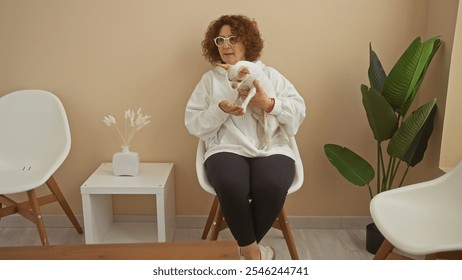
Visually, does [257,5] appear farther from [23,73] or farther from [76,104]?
[23,73]

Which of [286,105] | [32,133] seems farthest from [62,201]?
[286,105]

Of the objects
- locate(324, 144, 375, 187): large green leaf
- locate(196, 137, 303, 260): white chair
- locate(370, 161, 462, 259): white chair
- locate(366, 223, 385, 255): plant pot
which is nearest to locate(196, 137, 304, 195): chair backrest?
locate(196, 137, 303, 260): white chair

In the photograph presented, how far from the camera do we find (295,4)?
7.57ft

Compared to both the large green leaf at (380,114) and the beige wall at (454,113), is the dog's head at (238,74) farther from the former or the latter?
the beige wall at (454,113)

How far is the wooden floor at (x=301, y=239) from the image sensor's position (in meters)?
2.29

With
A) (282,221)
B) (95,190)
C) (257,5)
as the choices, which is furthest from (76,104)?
(282,221)

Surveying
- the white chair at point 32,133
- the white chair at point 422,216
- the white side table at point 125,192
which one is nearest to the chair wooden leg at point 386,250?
the white chair at point 422,216

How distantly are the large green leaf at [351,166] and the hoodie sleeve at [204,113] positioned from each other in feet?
1.96

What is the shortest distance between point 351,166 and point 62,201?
1.52 metres

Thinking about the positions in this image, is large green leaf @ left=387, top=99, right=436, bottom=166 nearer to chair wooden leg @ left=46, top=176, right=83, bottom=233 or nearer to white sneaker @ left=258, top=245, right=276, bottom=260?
white sneaker @ left=258, top=245, right=276, bottom=260

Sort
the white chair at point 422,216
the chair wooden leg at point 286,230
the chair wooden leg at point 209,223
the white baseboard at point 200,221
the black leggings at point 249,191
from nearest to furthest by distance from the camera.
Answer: the white chair at point 422,216 → the black leggings at point 249,191 → the chair wooden leg at point 286,230 → the chair wooden leg at point 209,223 → the white baseboard at point 200,221

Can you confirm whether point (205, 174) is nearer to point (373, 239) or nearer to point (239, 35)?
point (239, 35)

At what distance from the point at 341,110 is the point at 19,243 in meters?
1.88

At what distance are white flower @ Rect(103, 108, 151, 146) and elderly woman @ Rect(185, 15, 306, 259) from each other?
1.16 ft
